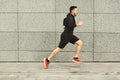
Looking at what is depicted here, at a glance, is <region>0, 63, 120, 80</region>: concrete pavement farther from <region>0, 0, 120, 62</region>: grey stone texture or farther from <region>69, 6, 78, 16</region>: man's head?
<region>69, 6, 78, 16</region>: man's head

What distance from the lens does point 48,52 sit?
1210cm

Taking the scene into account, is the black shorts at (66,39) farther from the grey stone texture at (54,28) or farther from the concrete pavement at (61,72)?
the grey stone texture at (54,28)

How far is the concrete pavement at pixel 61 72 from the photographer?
984 centimetres

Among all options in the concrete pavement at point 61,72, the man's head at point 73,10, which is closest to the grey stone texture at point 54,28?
the concrete pavement at point 61,72

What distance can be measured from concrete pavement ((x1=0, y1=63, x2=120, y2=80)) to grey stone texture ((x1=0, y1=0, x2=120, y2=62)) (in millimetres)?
668

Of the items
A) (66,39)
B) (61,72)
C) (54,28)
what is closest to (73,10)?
(66,39)

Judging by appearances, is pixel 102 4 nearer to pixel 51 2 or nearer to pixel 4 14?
pixel 51 2

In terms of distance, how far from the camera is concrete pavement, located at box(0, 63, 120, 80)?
984 centimetres

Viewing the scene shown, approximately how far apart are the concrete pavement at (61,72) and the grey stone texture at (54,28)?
67 centimetres

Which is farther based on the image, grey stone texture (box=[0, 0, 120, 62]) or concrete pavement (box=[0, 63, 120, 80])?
grey stone texture (box=[0, 0, 120, 62])

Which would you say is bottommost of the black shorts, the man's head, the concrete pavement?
the concrete pavement

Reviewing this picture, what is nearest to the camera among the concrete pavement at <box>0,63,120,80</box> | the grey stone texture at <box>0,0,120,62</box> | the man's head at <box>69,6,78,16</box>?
the concrete pavement at <box>0,63,120,80</box>

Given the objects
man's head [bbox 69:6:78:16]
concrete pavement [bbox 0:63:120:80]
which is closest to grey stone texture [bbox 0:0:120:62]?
concrete pavement [bbox 0:63:120:80]

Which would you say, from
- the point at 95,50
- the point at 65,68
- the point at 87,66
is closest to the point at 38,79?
the point at 65,68
